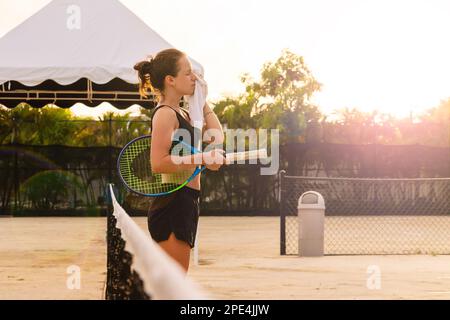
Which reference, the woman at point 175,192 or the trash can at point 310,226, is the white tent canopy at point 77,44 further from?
the woman at point 175,192

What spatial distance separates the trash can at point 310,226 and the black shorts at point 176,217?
8.90 metres

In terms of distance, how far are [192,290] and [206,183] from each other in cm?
2647

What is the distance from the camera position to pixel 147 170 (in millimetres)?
5648

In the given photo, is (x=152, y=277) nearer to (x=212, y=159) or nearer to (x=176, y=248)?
(x=212, y=159)

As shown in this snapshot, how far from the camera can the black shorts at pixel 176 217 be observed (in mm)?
4363

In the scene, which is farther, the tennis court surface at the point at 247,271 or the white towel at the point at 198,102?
the tennis court surface at the point at 247,271

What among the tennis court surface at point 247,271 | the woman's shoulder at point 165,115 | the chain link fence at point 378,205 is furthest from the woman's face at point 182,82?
the chain link fence at point 378,205

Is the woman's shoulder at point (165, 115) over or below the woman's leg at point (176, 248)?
over

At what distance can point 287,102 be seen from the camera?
44.1 metres

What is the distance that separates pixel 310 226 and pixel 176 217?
900cm

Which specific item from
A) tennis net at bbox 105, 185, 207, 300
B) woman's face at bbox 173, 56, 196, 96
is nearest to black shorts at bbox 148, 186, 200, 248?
tennis net at bbox 105, 185, 207, 300

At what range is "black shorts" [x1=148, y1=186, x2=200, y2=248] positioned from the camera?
436 cm

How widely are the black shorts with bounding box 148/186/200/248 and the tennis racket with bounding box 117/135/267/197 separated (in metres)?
0.05

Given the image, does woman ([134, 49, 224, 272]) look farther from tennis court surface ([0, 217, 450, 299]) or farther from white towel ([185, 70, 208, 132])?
tennis court surface ([0, 217, 450, 299])
